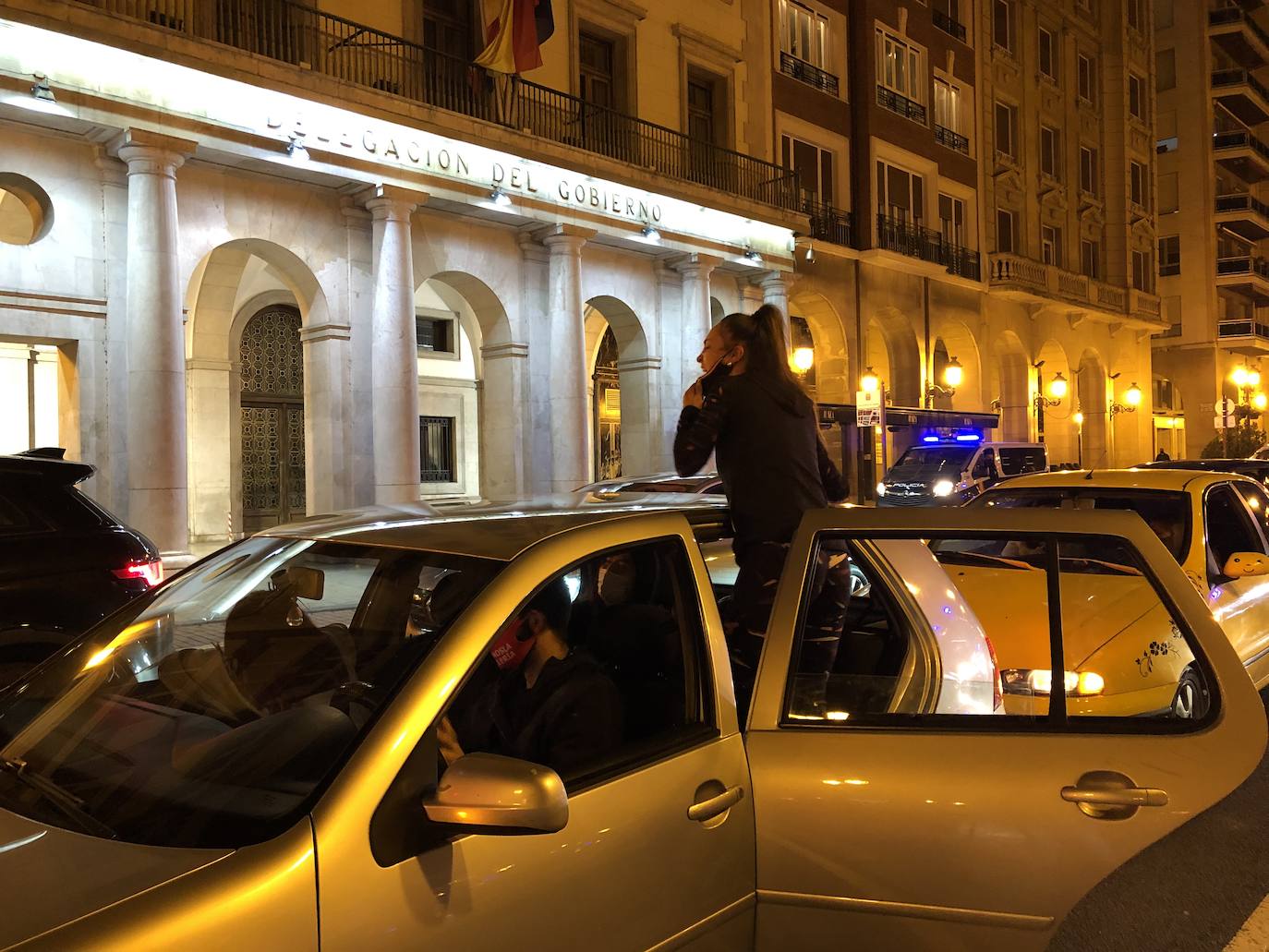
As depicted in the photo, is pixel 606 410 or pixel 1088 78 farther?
pixel 1088 78

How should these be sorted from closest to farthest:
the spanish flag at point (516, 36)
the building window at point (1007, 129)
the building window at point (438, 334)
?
the spanish flag at point (516, 36), the building window at point (438, 334), the building window at point (1007, 129)

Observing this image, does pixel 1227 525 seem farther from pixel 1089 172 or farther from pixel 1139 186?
pixel 1139 186

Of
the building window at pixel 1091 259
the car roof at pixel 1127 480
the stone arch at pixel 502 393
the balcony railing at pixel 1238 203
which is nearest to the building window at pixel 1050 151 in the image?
the building window at pixel 1091 259

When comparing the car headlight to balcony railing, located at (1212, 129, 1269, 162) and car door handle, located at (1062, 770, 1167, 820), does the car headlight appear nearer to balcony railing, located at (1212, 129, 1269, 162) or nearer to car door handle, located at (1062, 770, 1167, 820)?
car door handle, located at (1062, 770, 1167, 820)

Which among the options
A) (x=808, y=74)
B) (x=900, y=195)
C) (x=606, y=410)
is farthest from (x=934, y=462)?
(x=808, y=74)

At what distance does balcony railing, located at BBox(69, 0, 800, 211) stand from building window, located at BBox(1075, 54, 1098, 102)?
20252 mm

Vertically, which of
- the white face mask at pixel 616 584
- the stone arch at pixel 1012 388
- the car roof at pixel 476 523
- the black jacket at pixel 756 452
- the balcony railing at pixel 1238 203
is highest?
the balcony railing at pixel 1238 203

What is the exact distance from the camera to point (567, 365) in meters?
18.7

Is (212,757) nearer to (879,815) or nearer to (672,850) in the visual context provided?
(672,850)

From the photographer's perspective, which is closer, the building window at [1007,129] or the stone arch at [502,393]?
the stone arch at [502,393]

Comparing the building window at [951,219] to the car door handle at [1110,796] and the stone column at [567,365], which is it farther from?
the car door handle at [1110,796]

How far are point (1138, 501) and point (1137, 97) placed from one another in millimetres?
40978

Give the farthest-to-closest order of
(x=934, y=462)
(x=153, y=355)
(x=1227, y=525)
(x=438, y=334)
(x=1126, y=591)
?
(x=438, y=334) < (x=934, y=462) < (x=153, y=355) < (x=1227, y=525) < (x=1126, y=591)

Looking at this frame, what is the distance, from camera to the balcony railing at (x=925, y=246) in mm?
27938
